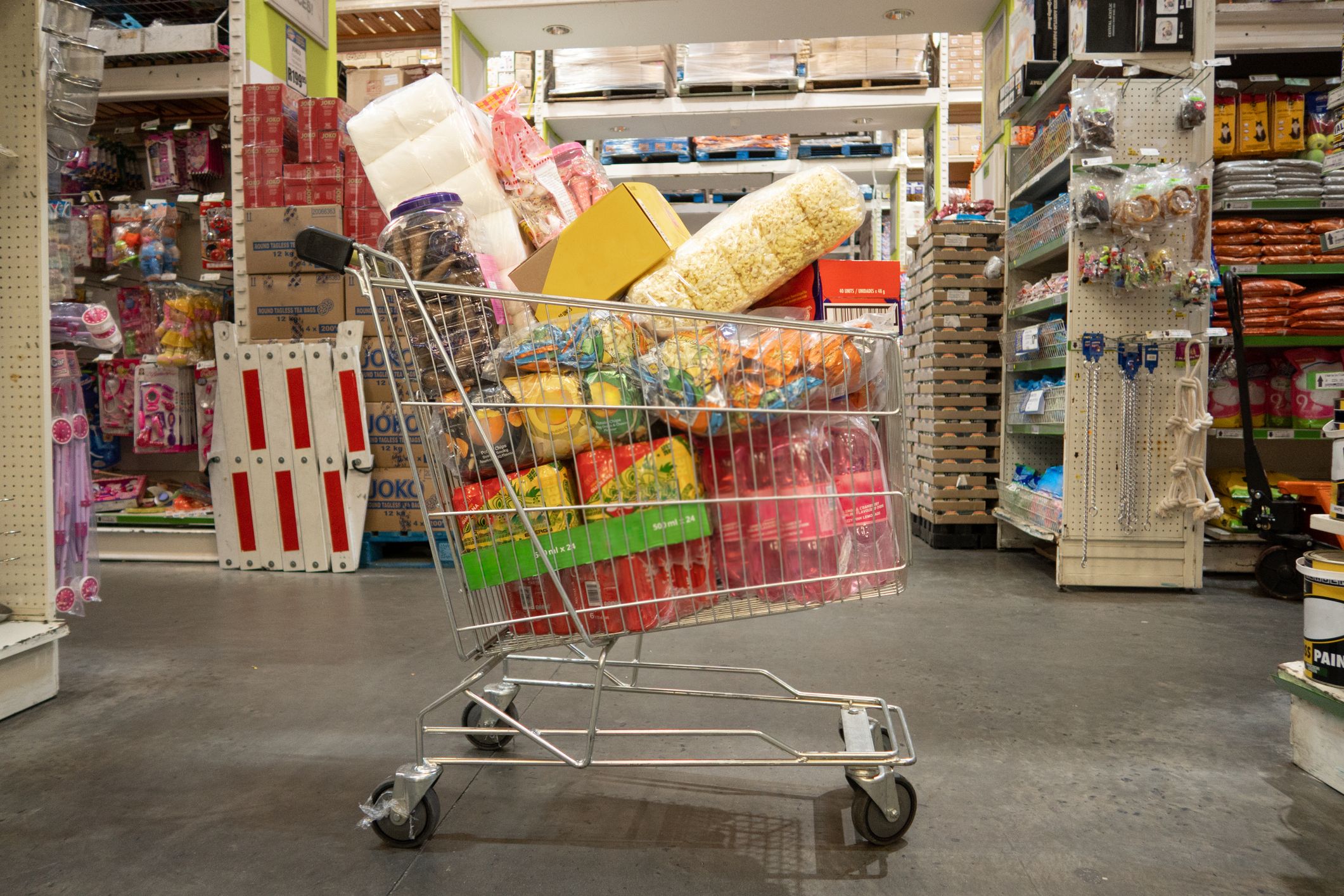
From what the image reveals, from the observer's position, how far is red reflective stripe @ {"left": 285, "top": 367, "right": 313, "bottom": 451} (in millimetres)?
4574

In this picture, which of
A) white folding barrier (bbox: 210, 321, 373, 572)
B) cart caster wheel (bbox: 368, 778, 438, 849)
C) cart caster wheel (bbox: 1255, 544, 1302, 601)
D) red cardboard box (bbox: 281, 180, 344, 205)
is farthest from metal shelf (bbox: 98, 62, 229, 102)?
cart caster wheel (bbox: 1255, 544, 1302, 601)

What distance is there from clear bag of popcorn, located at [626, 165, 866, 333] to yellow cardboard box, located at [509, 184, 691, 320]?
0.17 feet

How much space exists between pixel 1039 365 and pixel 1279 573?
138cm

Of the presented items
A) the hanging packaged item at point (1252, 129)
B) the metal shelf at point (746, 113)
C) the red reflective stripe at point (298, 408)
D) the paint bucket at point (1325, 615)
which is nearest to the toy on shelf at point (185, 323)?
the red reflective stripe at point (298, 408)

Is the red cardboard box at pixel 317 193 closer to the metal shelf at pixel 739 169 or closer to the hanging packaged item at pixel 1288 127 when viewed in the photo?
the metal shelf at pixel 739 169

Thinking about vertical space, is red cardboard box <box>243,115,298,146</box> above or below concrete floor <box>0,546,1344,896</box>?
above

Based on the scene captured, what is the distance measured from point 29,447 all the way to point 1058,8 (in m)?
4.85

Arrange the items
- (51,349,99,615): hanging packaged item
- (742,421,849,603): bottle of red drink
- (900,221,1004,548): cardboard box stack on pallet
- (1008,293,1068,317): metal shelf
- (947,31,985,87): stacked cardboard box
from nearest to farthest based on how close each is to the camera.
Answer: (742,421,849,603): bottle of red drink, (51,349,99,615): hanging packaged item, (1008,293,1068,317): metal shelf, (900,221,1004,548): cardboard box stack on pallet, (947,31,985,87): stacked cardboard box

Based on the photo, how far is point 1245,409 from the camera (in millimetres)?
3908

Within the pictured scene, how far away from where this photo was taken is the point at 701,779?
80.4 inches

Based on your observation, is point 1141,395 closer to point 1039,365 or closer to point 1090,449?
point 1090,449

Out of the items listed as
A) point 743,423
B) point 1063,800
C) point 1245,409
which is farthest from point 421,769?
point 1245,409

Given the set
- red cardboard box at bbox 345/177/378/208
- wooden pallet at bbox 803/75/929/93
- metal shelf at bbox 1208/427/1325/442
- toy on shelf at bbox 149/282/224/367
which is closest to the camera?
metal shelf at bbox 1208/427/1325/442

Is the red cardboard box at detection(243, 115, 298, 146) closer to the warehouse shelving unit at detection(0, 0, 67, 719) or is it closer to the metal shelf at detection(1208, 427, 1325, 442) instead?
the warehouse shelving unit at detection(0, 0, 67, 719)
